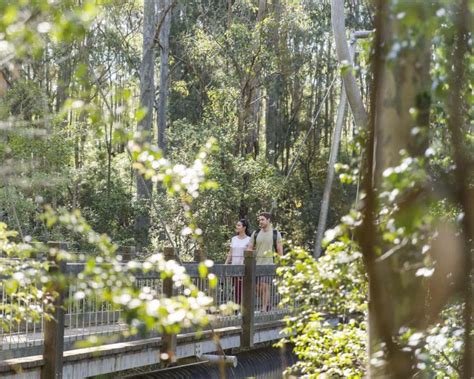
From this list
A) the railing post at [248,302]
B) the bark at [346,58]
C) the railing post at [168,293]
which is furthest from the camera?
the railing post at [248,302]

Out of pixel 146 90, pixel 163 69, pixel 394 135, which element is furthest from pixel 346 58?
pixel 163 69

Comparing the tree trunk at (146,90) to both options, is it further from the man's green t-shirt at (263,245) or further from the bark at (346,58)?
the man's green t-shirt at (263,245)

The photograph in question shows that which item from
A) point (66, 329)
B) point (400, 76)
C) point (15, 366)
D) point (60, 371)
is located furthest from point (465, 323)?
point (66, 329)

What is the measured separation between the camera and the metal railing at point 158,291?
350 inches

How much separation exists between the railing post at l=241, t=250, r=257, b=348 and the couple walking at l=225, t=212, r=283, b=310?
10cm

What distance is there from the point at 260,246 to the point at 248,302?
0.82 m

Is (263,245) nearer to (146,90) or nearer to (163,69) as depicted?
(146,90)

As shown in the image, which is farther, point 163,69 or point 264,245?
point 163,69

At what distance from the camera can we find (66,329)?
983 centimetres

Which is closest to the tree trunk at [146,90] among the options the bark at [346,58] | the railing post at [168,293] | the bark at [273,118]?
the bark at [273,118]

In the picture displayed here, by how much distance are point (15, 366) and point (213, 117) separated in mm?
21549

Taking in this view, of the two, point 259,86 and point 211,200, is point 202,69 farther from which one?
point 211,200

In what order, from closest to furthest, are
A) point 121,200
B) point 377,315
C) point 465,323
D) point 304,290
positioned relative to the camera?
point 465,323, point 377,315, point 304,290, point 121,200

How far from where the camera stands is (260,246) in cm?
1385
